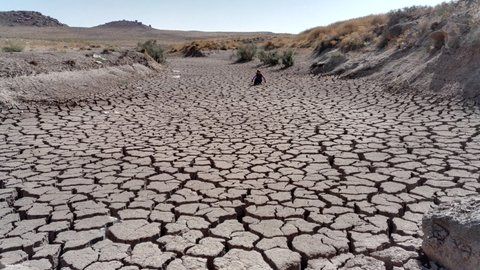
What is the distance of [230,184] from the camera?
14.9 ft

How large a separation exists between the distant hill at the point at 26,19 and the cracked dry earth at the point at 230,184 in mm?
94226

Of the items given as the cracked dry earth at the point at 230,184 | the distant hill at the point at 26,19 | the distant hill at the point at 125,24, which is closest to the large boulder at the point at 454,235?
the cracked dry earth at the point at 230,184

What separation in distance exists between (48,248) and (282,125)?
4760 mm

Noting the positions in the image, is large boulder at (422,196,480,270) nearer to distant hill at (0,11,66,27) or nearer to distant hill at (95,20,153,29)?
distant hill at (0,11,66,27)

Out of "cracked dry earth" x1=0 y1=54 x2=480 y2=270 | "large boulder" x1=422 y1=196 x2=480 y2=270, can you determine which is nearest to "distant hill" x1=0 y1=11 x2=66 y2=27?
"cracked dry earth" x1=0 y1=54 x2=480 y2=270

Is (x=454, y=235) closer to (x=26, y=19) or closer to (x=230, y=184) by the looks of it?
(x=230, y=184)

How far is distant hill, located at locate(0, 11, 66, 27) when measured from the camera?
90.0m

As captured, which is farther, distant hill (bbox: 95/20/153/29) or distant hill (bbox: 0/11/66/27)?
distant hill (bbox: 95/20/153/29)

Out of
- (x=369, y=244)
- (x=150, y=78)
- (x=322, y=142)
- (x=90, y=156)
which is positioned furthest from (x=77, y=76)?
(x=369, y=244)

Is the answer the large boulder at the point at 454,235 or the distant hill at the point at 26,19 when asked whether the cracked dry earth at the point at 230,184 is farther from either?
the distant hill at the point at 26,19

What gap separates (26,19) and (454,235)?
106345 millimetres

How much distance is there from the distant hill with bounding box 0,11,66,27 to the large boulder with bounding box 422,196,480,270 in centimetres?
9893

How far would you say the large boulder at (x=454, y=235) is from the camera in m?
2.54

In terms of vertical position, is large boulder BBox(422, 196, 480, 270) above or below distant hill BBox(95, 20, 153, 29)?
below
